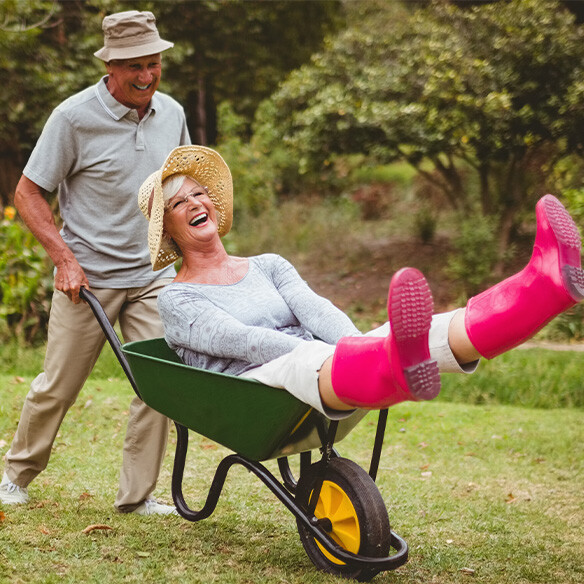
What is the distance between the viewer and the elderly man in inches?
131

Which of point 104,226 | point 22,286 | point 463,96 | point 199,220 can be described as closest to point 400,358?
point 199,220

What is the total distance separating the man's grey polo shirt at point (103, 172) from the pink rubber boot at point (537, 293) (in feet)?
4.97

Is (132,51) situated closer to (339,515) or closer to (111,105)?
(111,105)

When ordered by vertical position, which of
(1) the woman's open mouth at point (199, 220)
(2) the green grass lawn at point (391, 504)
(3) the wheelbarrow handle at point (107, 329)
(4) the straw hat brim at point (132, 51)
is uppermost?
(4) the straw hat brim at point (132, 51)

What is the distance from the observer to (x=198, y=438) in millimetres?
5160

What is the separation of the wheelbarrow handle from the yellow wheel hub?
77cm

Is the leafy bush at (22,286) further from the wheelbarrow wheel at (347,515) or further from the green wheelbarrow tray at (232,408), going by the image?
the wheelbarrow wheel at (347,515)

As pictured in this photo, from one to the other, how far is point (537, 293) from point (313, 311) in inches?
33.9

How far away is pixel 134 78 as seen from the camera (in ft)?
10.9

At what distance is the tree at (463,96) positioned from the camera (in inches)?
337

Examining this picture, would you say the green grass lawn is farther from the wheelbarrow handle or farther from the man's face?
the man's face

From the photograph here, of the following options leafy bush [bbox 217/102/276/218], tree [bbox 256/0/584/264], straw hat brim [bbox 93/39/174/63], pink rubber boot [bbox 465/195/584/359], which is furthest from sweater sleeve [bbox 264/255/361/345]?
leafy bush [bbox 217/102/276/218]

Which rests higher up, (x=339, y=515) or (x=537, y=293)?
(x=537, y=293)

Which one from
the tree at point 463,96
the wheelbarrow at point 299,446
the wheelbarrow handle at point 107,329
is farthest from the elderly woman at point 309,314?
the tree at point 463,96
